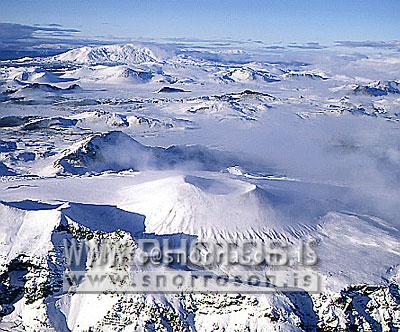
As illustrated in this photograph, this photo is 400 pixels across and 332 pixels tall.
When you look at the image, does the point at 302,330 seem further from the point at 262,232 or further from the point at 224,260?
the point at 262,232

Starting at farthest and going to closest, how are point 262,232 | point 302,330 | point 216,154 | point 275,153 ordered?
point 275,153 → point 216,154 → point 262,232 → point 302,330

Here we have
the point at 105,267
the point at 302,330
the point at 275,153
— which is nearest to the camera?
the point at 302,330

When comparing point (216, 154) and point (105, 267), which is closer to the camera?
point (105, 267)

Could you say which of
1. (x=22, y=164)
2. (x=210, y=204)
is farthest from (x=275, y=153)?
(x=210, y=204)

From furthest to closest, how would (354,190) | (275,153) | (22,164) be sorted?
(275,153), (22,164), (354,190)

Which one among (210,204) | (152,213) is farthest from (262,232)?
(152,213)

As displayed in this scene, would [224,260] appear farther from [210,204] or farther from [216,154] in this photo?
[216,154]

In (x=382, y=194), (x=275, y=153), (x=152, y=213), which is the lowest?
(x=275, y=153)

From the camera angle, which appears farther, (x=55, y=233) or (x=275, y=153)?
(x=275, y=153)

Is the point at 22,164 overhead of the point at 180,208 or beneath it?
beneath
